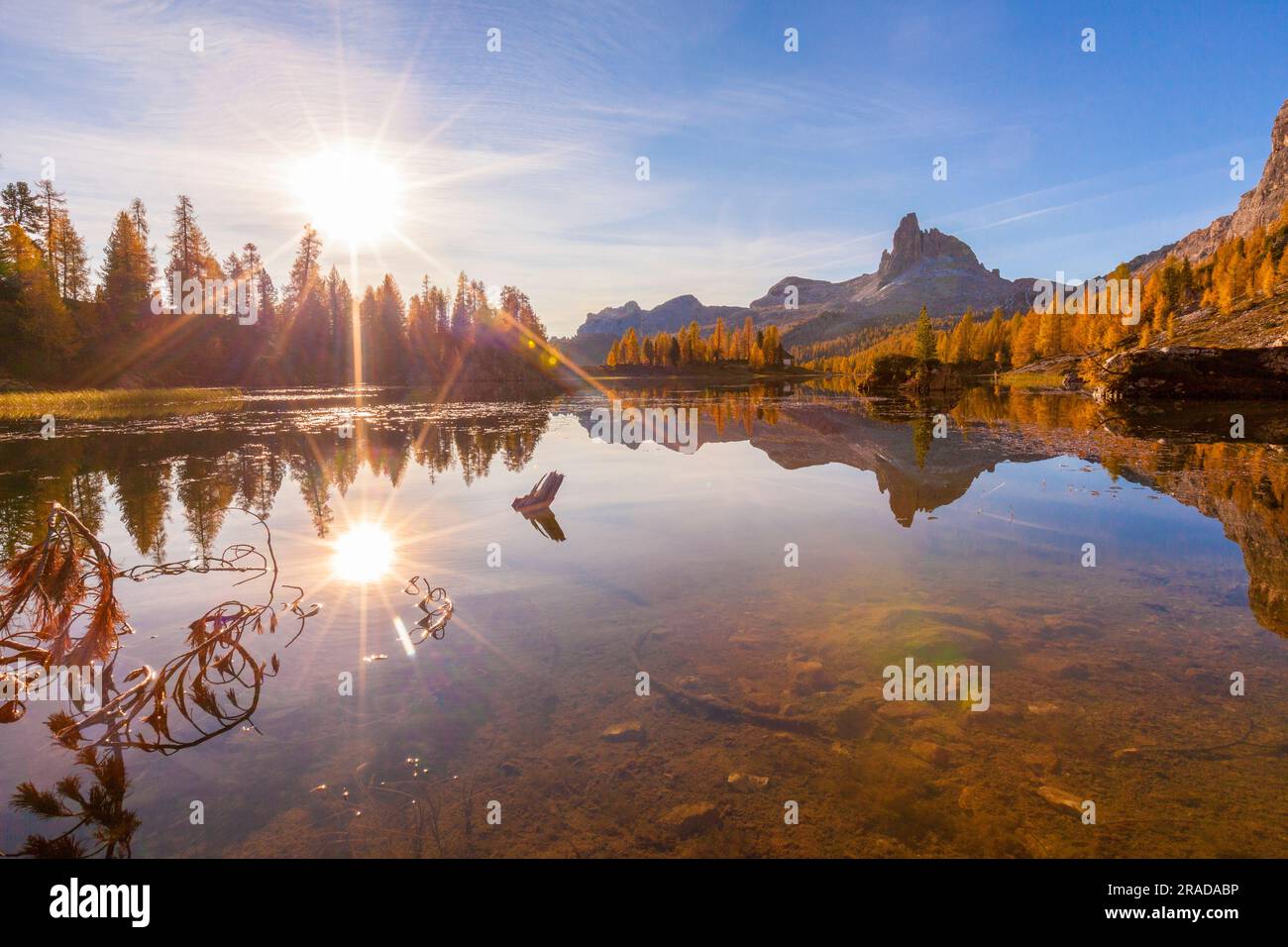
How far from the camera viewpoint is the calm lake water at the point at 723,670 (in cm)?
467

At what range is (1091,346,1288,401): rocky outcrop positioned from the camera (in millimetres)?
44469

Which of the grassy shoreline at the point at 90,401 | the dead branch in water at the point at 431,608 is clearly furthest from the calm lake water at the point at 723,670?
the grassy shoreline at the point at 90,401

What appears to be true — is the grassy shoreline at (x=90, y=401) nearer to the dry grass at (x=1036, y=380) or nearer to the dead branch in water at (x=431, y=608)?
the dead branch in water at (x=431, y=608)

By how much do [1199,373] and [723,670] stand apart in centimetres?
5951

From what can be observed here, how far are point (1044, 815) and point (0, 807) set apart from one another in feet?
28.8

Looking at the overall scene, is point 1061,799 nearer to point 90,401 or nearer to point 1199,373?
point 1199,373

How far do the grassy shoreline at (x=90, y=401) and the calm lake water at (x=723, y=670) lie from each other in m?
37.2

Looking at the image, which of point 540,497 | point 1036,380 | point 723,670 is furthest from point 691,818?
point 1036,380

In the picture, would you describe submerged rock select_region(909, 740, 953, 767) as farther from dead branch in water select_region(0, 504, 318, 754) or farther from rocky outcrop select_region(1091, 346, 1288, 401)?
rocky outcrop select_region(1091, 346, 1288, 401)

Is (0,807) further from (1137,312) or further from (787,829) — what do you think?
(1137,312)

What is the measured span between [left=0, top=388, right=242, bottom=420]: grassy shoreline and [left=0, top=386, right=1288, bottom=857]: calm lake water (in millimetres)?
37219
